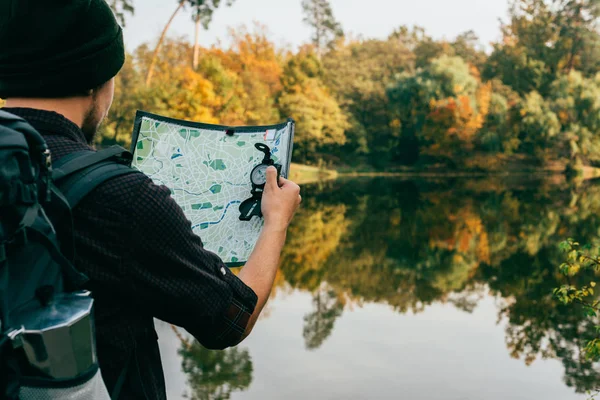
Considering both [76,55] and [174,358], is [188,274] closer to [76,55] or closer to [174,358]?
[76,55]

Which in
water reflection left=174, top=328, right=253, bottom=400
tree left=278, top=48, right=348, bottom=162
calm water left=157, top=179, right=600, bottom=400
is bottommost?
water reflection left=174, top=328, right=253, bottom=400

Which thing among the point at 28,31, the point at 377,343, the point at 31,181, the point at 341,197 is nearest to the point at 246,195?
the point at 28,31

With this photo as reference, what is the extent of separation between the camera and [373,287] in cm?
1220

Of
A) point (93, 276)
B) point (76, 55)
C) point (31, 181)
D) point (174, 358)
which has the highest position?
point (76, 55)

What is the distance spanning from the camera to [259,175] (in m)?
1.86

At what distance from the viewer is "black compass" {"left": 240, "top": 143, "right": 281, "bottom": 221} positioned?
6.04 ft

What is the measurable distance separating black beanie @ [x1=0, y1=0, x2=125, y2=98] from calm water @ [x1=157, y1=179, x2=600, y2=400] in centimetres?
590

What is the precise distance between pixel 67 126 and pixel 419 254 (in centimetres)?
1465

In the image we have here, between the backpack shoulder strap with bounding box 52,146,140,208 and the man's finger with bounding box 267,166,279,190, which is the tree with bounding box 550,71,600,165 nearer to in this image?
the man's finger with bounding box 267,166,279,190

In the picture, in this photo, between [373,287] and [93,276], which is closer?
[93,276]

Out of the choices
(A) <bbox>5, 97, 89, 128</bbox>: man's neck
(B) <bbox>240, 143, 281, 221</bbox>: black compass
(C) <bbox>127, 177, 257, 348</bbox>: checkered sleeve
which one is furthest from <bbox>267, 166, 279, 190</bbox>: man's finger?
(A) <bbox>5, 97, 89, 128</bbox>: man's neck

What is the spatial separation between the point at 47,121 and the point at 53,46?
0.13 meters

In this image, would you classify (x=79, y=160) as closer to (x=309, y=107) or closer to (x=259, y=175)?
(x=259, y=175)

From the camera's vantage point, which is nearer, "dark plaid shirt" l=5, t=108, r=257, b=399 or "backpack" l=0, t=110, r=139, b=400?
"backpack" l=0, t=110, r=139, b=400
